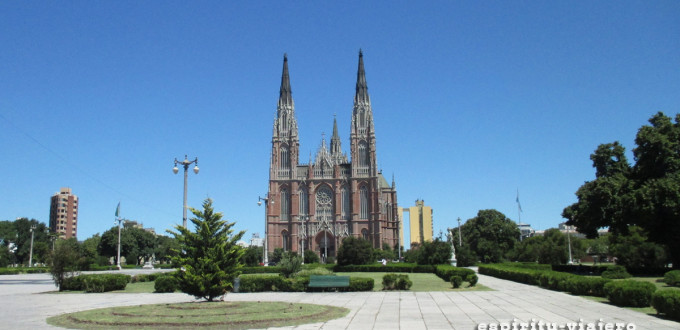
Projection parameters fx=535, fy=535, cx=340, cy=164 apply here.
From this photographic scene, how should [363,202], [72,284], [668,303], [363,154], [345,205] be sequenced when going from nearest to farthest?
[668,303]
[72,284]
[363,202]
[345,205]
[363,154]

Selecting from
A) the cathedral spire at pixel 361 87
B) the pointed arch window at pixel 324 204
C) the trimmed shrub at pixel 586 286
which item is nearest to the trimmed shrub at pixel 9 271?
the pointed arch window at pixel 324 204

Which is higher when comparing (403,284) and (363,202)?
(363,202)

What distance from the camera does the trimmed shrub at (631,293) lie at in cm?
1611

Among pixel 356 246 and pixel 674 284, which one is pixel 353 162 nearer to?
pixel 356 246

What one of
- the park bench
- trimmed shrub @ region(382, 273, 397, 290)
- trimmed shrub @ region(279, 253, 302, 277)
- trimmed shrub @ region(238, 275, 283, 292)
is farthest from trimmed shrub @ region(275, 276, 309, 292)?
trimmed shrub @ region(382, 273, 397, 290)

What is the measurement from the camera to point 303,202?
333ft

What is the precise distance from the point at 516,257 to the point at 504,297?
5703cm

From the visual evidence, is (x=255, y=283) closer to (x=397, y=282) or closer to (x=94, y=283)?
(x=397, y=282)

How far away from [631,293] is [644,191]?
59.4 ft

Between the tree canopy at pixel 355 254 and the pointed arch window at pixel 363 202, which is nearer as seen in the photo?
the tree canopy at pixel 355 254

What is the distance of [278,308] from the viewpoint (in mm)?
16016

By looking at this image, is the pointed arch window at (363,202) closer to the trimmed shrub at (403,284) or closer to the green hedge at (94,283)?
the green hedge at (94,283)

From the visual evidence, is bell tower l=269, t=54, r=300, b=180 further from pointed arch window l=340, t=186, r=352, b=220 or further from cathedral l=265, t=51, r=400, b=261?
pointed arch window l=340, t=186, r=352, b=220

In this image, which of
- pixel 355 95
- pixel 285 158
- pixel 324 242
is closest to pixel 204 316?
pixel 324 242
